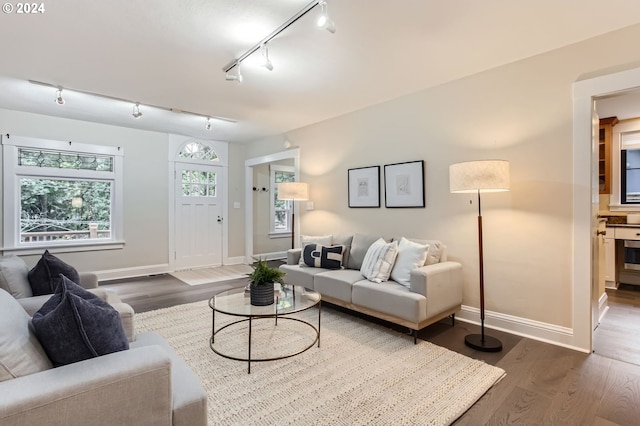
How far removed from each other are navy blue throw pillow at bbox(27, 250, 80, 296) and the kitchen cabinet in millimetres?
6374

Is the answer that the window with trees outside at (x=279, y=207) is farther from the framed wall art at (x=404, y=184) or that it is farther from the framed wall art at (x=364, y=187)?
the framed wall art at (x=404, y=184)

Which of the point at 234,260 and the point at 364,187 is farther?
the point at 234,260

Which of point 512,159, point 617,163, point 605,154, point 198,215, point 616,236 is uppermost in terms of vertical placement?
point 605,154

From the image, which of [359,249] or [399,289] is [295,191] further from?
[399,289]

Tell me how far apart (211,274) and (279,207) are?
2.40m

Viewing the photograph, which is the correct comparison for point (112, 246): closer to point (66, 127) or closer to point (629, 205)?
point (66, 127)

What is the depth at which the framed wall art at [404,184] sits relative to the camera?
3.58 m

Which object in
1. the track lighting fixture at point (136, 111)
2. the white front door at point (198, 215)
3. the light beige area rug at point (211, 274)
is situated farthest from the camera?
the white front door at point (198, 215)

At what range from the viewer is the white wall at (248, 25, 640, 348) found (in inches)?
102

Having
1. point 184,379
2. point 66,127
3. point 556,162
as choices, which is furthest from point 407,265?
point 66,127

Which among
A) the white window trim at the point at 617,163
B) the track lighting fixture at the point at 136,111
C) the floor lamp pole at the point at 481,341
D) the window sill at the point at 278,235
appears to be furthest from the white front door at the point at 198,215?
the white window trim at the point at 617,163

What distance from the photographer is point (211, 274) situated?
5.49 meters

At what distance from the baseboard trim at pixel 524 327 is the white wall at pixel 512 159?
3 cm

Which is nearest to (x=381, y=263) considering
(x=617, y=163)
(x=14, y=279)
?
(x=14, y=279)
